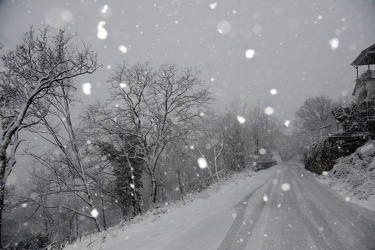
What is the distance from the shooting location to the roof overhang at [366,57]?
2141cm

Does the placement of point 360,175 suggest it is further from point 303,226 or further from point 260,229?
point 260,229

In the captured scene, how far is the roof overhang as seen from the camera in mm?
21411

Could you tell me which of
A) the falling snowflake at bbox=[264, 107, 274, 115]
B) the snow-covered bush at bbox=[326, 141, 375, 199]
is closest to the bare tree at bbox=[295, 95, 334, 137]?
the falling snowflake at bbox=[264, 107, 274, 115]

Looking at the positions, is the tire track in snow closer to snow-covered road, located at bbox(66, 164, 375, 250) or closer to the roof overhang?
snow-covered road, located at bbox(66, 164, 375, 250)

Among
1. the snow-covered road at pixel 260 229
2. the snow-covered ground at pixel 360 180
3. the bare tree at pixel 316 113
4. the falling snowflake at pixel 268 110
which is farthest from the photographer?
the bare tree at pixel 316 113

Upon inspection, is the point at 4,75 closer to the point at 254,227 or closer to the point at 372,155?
the point at 254,227

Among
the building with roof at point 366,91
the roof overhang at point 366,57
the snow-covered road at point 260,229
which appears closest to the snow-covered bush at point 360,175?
the snow-covered road at point 260,229

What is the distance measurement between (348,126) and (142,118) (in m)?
19.0

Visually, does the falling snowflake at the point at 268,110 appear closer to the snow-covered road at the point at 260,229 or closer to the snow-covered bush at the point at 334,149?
the snow-covered bush at the point at 334,149

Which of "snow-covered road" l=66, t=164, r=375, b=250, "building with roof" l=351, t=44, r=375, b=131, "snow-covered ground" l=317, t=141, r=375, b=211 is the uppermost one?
"building with roof" l=351, t=44, r=375, b=131

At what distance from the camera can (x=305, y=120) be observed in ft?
206

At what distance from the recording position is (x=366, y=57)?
24.0 meters

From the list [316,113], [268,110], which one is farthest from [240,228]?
[316,113]

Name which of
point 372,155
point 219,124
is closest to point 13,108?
point 372,155
